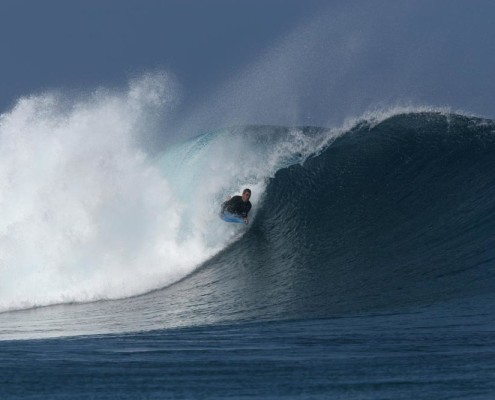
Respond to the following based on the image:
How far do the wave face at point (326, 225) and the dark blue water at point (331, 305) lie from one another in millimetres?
51

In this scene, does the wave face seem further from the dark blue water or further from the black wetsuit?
the black wetsuit

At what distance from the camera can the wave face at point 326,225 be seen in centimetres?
1149

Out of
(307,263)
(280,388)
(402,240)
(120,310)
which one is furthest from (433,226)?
(280,388)

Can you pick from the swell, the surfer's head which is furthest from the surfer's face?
the swell

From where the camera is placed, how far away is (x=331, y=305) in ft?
35.6

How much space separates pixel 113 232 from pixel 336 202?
4.55m

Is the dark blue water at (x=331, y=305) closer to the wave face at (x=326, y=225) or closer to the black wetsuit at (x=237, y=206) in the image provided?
the wave face at (x=326, y=225)

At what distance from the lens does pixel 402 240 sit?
14.4 meters

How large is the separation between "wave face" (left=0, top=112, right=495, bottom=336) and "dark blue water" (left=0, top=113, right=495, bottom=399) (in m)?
0.05

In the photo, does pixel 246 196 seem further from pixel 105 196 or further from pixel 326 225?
pixel 105 196

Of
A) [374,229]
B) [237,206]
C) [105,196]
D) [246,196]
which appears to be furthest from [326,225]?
[105,196]

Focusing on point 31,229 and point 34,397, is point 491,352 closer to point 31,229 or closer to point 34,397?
point 34,397

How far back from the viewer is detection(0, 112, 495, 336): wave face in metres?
11.5

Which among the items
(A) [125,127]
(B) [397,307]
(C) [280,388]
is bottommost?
(C) [280,388]
